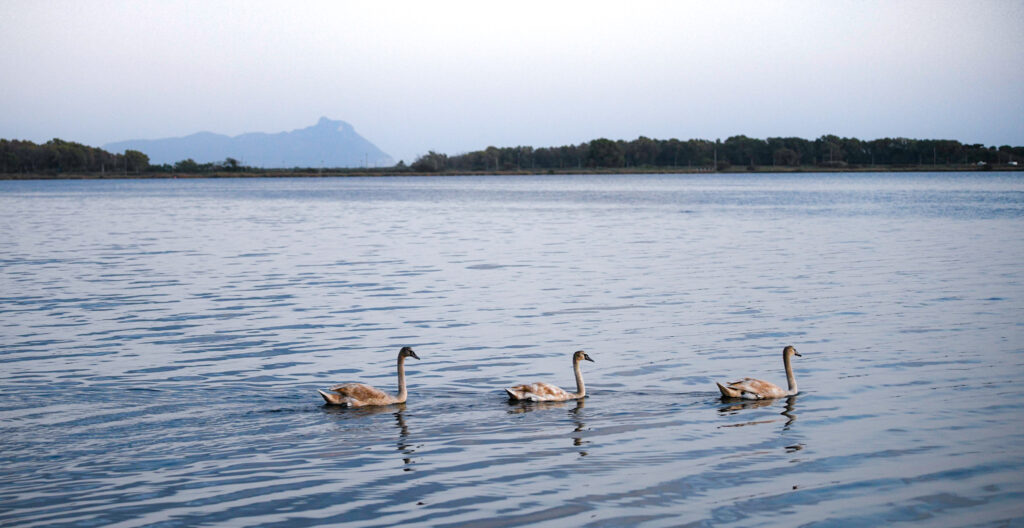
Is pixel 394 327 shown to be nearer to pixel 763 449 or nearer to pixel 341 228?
pixel 763 449

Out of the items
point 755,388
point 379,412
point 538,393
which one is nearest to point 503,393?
point 538,393

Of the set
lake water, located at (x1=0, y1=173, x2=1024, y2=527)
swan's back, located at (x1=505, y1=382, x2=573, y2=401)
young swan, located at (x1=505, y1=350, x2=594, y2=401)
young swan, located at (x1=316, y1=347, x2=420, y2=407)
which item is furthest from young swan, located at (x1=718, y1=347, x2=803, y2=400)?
young swan, located at (x1=316, y1=347, x2=420, y2=407)

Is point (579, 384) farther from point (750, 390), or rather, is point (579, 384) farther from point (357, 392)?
point (357, 392)

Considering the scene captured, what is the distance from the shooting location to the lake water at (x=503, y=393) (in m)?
10.7

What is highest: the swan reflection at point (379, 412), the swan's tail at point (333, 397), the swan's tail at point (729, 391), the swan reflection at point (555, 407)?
the swan's tail at point (333, 397)

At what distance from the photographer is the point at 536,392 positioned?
1491cm

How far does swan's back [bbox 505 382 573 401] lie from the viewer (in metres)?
14.8

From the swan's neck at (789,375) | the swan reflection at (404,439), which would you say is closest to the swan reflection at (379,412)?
the swan reflection at (404,439)

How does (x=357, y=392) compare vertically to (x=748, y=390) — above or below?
above

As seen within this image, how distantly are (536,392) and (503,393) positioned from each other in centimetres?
108

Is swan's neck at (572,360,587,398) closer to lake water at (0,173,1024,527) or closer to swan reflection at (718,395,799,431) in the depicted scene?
lake water at (0,173,1024,527)

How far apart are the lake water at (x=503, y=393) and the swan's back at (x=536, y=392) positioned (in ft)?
1.10

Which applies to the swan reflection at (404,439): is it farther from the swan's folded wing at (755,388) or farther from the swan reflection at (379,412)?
the swan's folded wing at (755,388)

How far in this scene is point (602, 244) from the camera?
4616 centimetres
